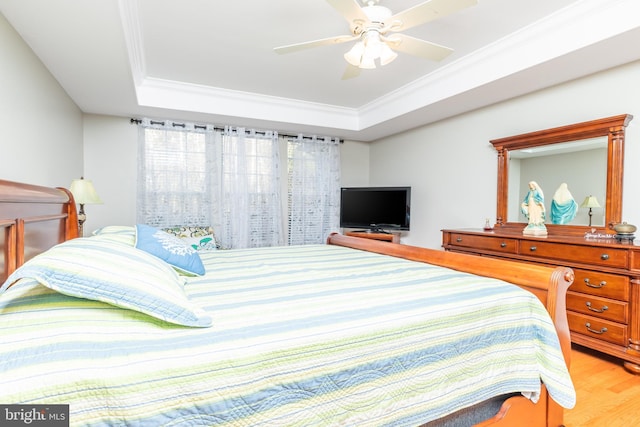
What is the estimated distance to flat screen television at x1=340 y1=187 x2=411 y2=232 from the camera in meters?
4.29

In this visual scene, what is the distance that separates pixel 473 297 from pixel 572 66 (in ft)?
7.44

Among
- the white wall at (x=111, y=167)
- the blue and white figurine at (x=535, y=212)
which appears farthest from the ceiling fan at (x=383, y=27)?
the white wall at (x=111, y=167)

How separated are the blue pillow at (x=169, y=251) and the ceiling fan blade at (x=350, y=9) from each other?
4.85 feet

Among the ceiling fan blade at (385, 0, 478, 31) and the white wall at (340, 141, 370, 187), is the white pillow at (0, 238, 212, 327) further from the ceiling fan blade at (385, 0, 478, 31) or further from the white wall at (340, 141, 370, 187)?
the white wall at (340, 141, 370, 187)

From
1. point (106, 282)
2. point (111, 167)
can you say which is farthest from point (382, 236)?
point (106, 282)

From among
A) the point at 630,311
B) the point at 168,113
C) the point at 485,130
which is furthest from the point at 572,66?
the point at 168,113

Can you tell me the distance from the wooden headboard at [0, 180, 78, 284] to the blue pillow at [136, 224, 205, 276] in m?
0.43

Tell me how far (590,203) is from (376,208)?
2.37 m

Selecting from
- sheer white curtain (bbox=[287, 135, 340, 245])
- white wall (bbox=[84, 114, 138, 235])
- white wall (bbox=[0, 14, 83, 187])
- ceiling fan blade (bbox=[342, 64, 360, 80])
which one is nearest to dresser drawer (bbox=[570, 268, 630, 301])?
ceiling fan blade (bbox=[342, 64, 360, 80])

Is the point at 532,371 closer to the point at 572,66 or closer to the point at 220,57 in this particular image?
the point at 572,66

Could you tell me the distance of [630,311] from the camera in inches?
78.9

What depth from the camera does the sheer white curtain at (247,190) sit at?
13.8 ft

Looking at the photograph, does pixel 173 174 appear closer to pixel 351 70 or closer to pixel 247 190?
pixel 247 190

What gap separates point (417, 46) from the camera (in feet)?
6.86
